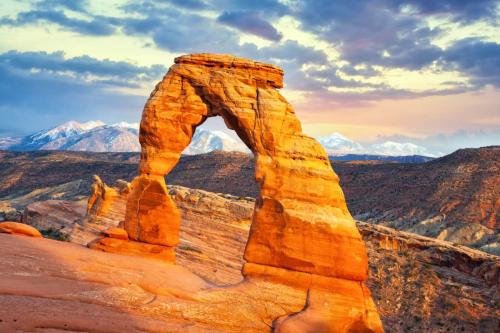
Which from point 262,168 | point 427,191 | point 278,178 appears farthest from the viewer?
point 427,191

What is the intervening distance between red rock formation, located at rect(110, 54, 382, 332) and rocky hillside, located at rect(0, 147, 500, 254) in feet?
140

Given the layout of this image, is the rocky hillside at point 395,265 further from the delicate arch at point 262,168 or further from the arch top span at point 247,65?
the arch top span at point 247,65

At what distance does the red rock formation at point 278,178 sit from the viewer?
1855 cm

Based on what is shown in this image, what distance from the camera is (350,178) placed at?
89.9 m

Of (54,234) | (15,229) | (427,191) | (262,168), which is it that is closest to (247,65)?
(262,168)

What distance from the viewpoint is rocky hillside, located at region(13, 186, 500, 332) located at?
30609 mm

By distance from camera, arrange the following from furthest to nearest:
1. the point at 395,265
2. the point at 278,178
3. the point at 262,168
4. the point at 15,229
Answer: the point at 395,265, the point at 15,229, the point at 262,168, the point at 278,178

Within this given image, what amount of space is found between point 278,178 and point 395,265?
19.9m

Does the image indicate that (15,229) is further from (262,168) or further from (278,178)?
(278,178)

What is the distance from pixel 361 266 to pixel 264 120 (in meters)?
6.42

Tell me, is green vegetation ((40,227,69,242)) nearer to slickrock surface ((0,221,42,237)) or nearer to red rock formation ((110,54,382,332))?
slickrock surface ((0,221,42,237))

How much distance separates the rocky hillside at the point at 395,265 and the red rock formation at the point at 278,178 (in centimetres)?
1240

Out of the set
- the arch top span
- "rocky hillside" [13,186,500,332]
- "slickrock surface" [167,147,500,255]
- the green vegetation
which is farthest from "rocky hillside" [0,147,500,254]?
the arch top span

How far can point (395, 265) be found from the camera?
35.9 meters
